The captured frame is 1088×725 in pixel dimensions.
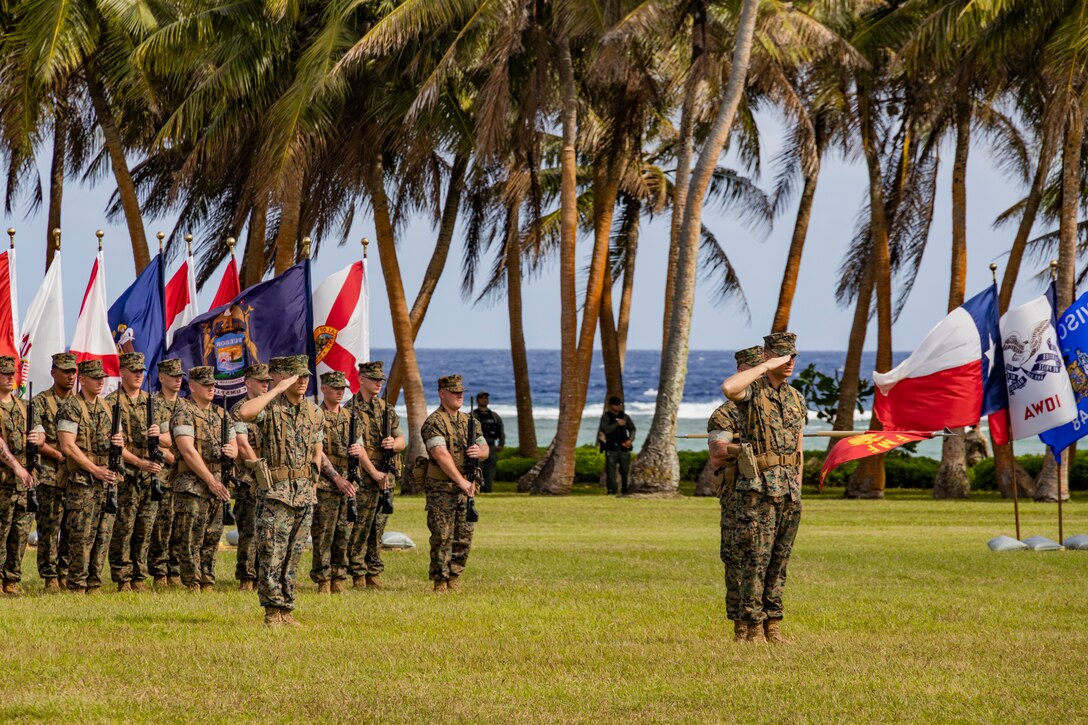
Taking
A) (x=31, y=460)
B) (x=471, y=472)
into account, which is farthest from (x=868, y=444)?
(x=31, y=460)

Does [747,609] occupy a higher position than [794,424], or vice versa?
[794,424]

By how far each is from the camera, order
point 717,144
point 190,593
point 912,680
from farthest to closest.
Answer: point 717,144 → point 190,593 → point 912,680

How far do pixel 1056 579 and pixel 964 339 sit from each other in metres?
4.05

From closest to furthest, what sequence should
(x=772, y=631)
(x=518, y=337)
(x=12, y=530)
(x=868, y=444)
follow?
(x=772, y=631) → (x=12, y=530) → (x=868, y=444) → (x=518, y=337)

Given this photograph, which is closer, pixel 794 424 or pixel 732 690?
pixel 732 690

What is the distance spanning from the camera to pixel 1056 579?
13266 mm

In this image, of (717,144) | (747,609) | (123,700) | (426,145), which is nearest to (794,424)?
(747,609)

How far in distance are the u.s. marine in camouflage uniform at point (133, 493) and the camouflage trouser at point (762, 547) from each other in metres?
5.18

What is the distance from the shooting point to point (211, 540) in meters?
12.5

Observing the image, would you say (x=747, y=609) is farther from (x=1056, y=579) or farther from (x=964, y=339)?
(x=964, y=339)

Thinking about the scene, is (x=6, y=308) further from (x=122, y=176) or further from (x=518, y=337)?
(x=518, y=337)

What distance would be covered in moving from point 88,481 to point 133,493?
52 centimetres

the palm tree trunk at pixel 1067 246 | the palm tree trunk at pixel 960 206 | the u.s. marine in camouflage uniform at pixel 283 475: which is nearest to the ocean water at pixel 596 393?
the palm tree trunk at pixel 960 206

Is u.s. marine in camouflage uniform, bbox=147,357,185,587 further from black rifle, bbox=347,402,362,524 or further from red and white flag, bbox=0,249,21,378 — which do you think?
red and white flag, bbox=0,249,21,378
